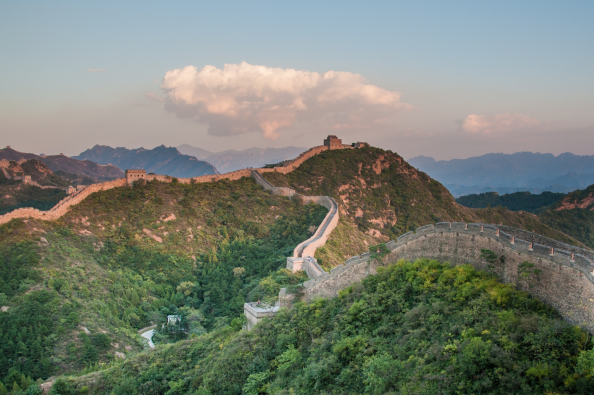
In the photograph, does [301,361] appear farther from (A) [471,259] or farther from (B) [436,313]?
(A) [471,259]

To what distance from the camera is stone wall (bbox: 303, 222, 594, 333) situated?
10.8m

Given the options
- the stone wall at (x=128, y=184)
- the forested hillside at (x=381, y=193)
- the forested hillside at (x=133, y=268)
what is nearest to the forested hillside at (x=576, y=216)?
the forested hillside at (x=381, y=193)

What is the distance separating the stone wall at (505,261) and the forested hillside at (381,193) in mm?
32234

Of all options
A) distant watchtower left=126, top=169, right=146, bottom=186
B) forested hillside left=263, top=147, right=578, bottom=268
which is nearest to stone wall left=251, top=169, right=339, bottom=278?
forested hillside left=263, top=147, right=578, bottom=268

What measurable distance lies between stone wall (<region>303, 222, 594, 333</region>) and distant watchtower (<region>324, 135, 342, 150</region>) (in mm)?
53004

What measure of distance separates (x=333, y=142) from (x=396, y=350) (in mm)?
62227

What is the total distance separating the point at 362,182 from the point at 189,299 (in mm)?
36734

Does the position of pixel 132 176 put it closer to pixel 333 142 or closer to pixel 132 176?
pixel 132 176

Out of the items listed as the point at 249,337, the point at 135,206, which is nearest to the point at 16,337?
the point at 249,337

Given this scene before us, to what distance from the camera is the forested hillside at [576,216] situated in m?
77.9

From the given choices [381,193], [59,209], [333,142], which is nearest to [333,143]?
[333,142]

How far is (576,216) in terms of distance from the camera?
83438 millimetres

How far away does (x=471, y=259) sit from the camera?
50.1 feet

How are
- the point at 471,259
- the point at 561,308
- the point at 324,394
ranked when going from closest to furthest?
1. the point at 561,308
2. the point at 324,394
3. the point at 471,259
